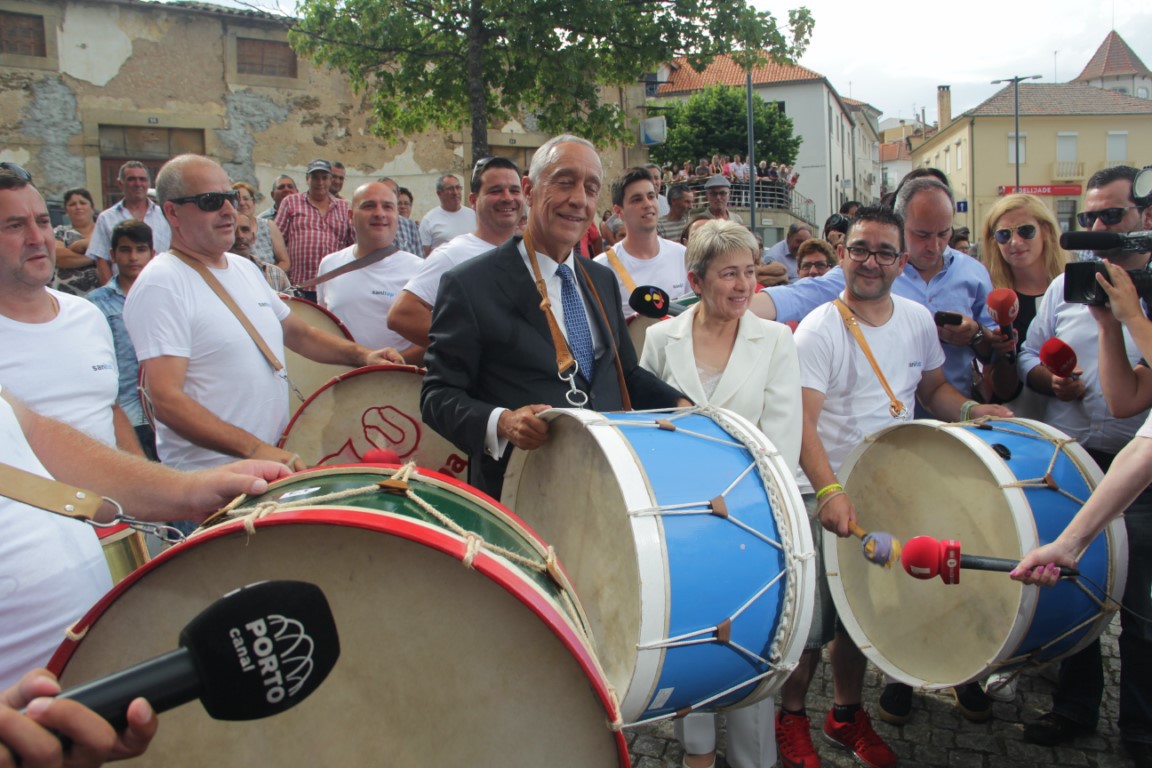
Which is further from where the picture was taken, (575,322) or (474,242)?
(474,242)

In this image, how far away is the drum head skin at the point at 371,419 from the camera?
3535mm

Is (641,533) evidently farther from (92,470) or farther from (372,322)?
(372,322)

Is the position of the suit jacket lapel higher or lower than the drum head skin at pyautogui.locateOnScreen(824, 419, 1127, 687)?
higher

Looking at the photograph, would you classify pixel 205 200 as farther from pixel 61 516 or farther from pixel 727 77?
pixel 727 77

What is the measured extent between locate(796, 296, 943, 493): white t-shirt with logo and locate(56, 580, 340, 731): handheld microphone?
8.32ft

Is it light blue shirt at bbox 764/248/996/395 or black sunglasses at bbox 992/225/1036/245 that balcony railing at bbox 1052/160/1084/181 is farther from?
light blue shirt at bbox 764/248/996/395

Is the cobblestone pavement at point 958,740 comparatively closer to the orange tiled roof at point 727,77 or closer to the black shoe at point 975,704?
the black shoe at point 975,704

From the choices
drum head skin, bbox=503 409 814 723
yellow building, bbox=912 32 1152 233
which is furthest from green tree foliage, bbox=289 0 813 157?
yellow building, bbox=912 32 1152 233

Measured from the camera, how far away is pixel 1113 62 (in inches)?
2813

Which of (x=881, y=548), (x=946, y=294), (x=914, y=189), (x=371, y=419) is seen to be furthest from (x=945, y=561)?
(x=371, y=419)

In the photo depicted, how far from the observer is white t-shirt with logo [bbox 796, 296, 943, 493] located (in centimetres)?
327

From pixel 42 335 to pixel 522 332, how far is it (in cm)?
143

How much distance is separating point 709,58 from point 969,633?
11212 mm

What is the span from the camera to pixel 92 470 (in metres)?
1.93
